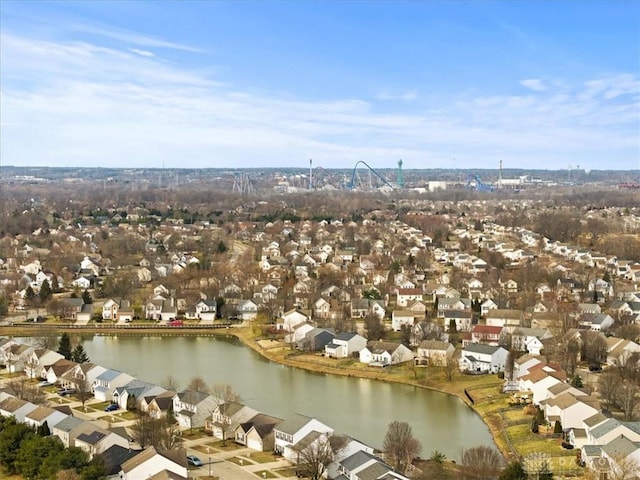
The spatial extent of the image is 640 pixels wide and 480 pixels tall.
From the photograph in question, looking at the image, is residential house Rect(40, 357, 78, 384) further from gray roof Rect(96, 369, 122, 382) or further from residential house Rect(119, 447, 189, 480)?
residential house Rect(119, 447, 189, 480)

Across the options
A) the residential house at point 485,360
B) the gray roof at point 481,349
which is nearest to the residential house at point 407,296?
the gray roof at point 481,349

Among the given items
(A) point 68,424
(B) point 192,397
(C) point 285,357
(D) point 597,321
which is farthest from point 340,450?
(D) point 597,321

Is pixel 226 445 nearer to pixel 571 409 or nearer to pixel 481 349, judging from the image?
pixel 571 409

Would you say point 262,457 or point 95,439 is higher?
point 95,439

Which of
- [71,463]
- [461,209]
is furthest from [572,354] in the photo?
[461,209]

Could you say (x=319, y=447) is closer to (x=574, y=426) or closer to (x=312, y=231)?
(x=574, y=426)

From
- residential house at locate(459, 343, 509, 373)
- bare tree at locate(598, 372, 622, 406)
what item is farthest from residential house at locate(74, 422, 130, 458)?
bare tree at locate(598, 372, 622, 406)
